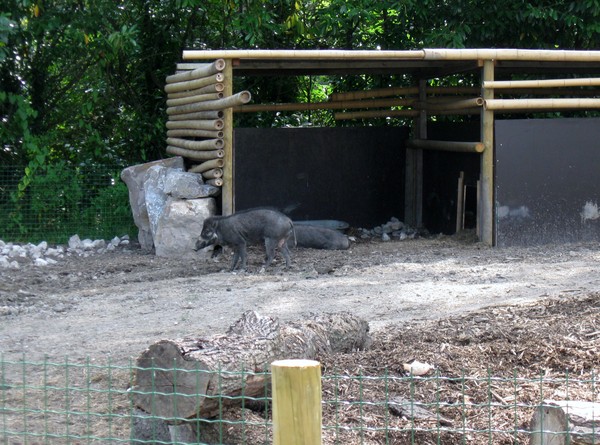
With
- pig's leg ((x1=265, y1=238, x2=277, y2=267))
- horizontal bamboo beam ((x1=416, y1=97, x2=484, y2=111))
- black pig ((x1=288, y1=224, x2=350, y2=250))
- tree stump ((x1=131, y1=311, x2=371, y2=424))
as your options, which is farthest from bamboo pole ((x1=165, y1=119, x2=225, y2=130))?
tree stump ((x1=131, y1=311, x2=371, y2=424))

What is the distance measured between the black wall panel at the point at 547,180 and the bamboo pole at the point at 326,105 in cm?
304

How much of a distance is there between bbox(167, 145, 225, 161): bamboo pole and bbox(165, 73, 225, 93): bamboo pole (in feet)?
2.68

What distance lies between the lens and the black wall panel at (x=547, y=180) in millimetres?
11773

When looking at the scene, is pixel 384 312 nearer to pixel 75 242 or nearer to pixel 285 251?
pixel 285 251

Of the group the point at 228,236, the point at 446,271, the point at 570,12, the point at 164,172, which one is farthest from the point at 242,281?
the point at 570,12

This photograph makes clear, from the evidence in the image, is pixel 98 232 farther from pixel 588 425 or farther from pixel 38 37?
pixel 588 425

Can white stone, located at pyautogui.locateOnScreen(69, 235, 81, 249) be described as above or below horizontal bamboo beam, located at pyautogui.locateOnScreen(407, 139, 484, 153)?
below

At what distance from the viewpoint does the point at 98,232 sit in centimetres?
1362

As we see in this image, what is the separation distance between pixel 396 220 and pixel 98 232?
453cm

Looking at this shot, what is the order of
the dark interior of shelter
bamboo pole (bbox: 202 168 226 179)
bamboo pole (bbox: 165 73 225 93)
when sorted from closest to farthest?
bamboo pole (bbox: 165 73 225 93) < bamboo pole (bbox: 202 168 226 179) < the dark interior of shelter

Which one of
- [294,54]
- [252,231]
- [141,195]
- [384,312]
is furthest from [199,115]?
[384,312]

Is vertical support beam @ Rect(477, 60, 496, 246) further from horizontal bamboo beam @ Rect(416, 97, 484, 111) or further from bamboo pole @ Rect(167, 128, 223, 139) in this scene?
bamboo pole @ Rect(167, 128, 223, 139)

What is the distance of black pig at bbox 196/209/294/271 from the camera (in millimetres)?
10828

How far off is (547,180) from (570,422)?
805cm
